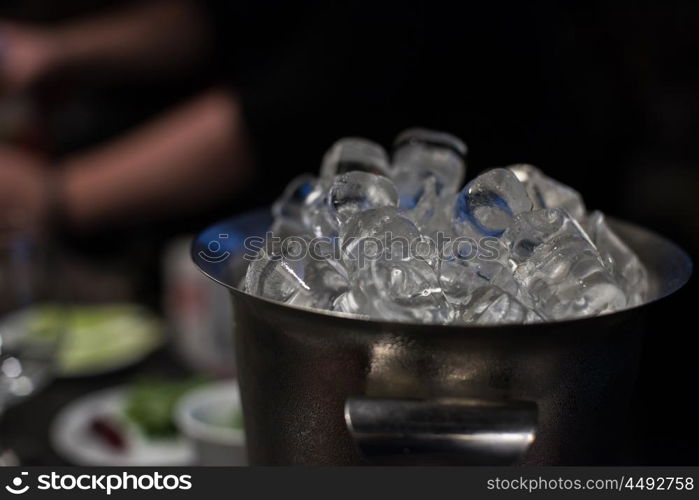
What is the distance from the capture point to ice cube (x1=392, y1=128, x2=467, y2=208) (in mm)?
665

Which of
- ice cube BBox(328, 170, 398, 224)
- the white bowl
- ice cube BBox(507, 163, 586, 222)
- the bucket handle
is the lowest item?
the white bowl

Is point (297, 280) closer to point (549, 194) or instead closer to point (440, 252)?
point (440, 252)

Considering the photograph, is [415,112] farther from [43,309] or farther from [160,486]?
[160,486]

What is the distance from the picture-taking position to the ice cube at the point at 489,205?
0.56 metres

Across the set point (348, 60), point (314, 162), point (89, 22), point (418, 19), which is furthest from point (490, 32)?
point (89, 22)

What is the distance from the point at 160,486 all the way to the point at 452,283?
0.29 m

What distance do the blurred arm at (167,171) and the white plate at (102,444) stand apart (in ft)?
2.40

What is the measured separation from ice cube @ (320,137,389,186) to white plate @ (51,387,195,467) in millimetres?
562

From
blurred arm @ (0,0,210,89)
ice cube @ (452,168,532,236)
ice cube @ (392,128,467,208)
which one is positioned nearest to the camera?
ice cube @ (452,168,532,236)

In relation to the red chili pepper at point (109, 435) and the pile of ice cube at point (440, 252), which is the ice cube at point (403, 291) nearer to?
the pile of ice cube at point (440, 252)

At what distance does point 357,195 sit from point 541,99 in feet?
3.18

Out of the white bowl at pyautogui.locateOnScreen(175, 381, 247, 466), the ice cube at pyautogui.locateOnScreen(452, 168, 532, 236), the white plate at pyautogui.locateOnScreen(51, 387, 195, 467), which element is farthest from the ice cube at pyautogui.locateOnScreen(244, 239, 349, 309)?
the white plate at pyautogui.locateOnScreen(51, 387, 195, 467)

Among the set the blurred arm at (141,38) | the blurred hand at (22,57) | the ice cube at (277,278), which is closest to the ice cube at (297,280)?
the ice cube at (277,278)

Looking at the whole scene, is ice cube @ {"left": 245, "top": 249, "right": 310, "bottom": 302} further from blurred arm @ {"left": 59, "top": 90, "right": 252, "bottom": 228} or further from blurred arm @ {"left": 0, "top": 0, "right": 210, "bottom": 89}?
blurred arm @ {"left": 0, "top": 0, "right": 210, "bottom": 89}
